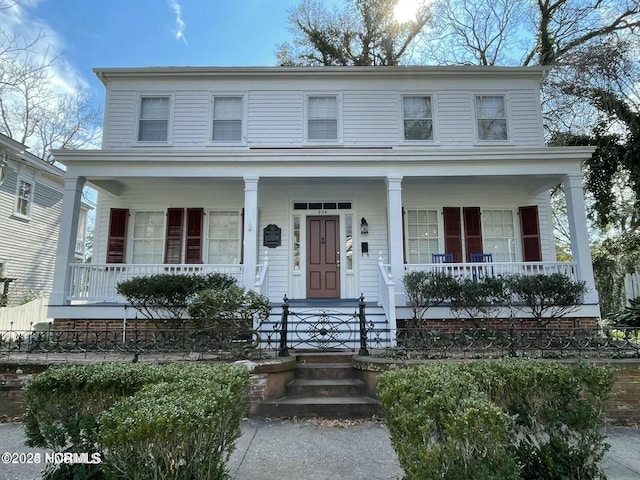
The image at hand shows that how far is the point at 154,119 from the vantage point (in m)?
11.0

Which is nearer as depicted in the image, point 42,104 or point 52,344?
A: point 52,344

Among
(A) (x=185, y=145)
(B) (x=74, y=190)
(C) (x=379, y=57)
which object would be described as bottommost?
(B) (x=74, y=190)

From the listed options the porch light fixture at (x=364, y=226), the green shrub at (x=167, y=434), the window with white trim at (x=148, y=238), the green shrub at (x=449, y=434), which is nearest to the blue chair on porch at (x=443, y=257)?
the porch light fixture at (x=364, y=226)

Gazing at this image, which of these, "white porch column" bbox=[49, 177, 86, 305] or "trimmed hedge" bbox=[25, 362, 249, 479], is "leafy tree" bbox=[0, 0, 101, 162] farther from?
"trimmed hedge" bbox=[25, 362, 249, 479]

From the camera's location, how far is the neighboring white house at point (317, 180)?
28.6 ft

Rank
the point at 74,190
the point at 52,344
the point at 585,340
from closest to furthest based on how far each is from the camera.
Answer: the point at 585,340 < the point at 52,344 < the point at 74,190

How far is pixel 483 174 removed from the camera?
892cm

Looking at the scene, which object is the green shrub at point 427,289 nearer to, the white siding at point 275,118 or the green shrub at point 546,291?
the green shrub at point 546,291

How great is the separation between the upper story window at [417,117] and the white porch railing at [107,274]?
6.26 meters

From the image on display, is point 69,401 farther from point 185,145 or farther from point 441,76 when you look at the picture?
point 441,76

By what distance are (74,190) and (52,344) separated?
153 inches

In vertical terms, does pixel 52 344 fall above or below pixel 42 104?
below

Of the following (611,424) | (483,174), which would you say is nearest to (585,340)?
(611,424)

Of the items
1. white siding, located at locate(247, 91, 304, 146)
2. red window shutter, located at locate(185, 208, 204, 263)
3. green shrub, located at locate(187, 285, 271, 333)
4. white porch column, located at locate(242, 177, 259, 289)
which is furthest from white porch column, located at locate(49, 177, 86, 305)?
white siding, located at locate(247, 91, 304, 146)
